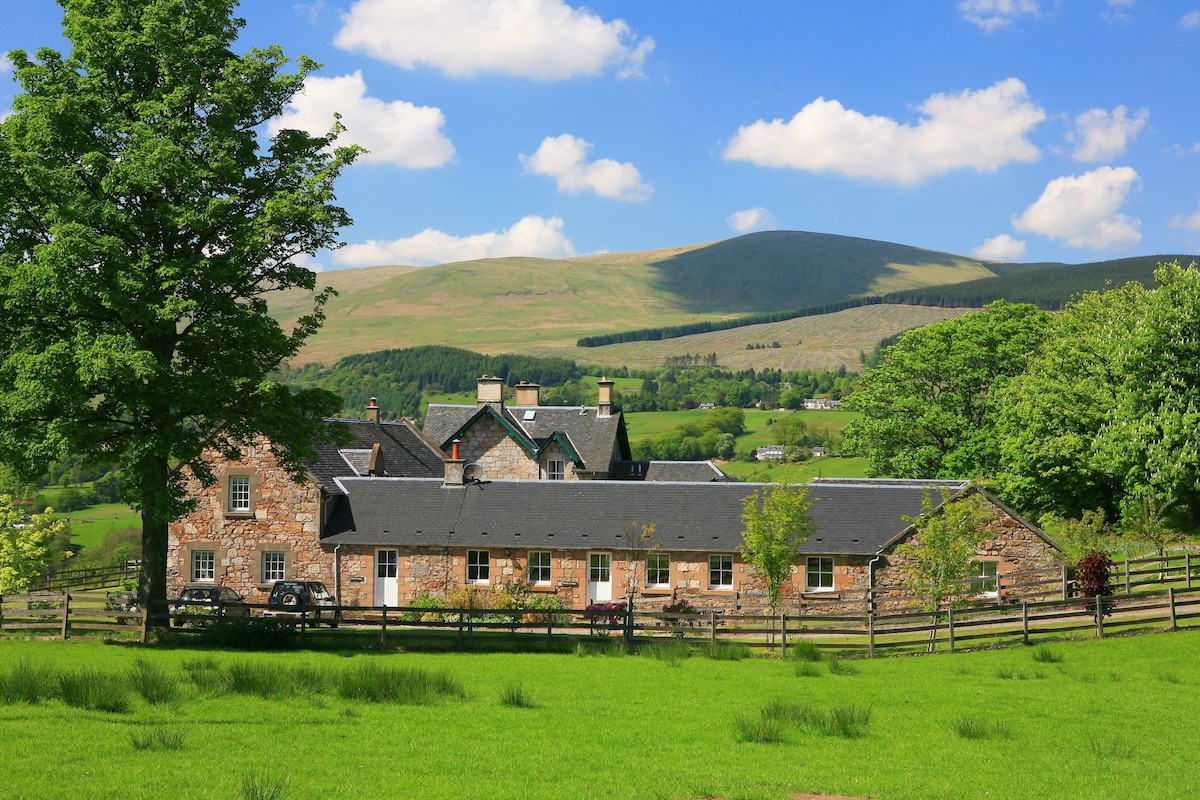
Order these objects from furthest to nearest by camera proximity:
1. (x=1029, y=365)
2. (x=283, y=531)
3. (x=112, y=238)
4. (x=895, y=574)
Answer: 1. (x=1029, y=365)
2. (x=283, y=531)
3. (x=895, y=574)
4. (x=112, y=238)

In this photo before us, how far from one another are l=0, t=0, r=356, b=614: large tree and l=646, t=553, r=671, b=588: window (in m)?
14.1

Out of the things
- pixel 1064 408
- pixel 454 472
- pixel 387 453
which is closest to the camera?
pixel 454 472

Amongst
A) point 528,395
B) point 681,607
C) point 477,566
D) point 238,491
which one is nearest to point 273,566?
point 238,491

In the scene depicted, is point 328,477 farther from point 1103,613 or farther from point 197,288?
point 1103,613

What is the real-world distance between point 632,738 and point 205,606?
2026 centimetres

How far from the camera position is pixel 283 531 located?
135ft

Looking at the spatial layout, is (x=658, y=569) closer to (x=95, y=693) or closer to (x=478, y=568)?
(x=478, y=568)

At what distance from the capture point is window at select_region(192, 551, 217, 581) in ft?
137

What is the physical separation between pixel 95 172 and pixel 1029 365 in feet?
141

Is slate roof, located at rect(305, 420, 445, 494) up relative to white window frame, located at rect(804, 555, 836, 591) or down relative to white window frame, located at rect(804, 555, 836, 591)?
up

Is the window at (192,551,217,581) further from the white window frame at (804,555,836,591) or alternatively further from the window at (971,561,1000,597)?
the window at (971,561,1000,597)

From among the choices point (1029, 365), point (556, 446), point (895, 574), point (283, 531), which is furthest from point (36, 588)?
point (1029, 365)

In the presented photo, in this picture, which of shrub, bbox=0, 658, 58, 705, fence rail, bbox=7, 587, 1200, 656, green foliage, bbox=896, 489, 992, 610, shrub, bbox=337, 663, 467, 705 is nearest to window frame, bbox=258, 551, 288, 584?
fence rail, bbox=7, 587, 1200, 656

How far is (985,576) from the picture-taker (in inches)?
1417
